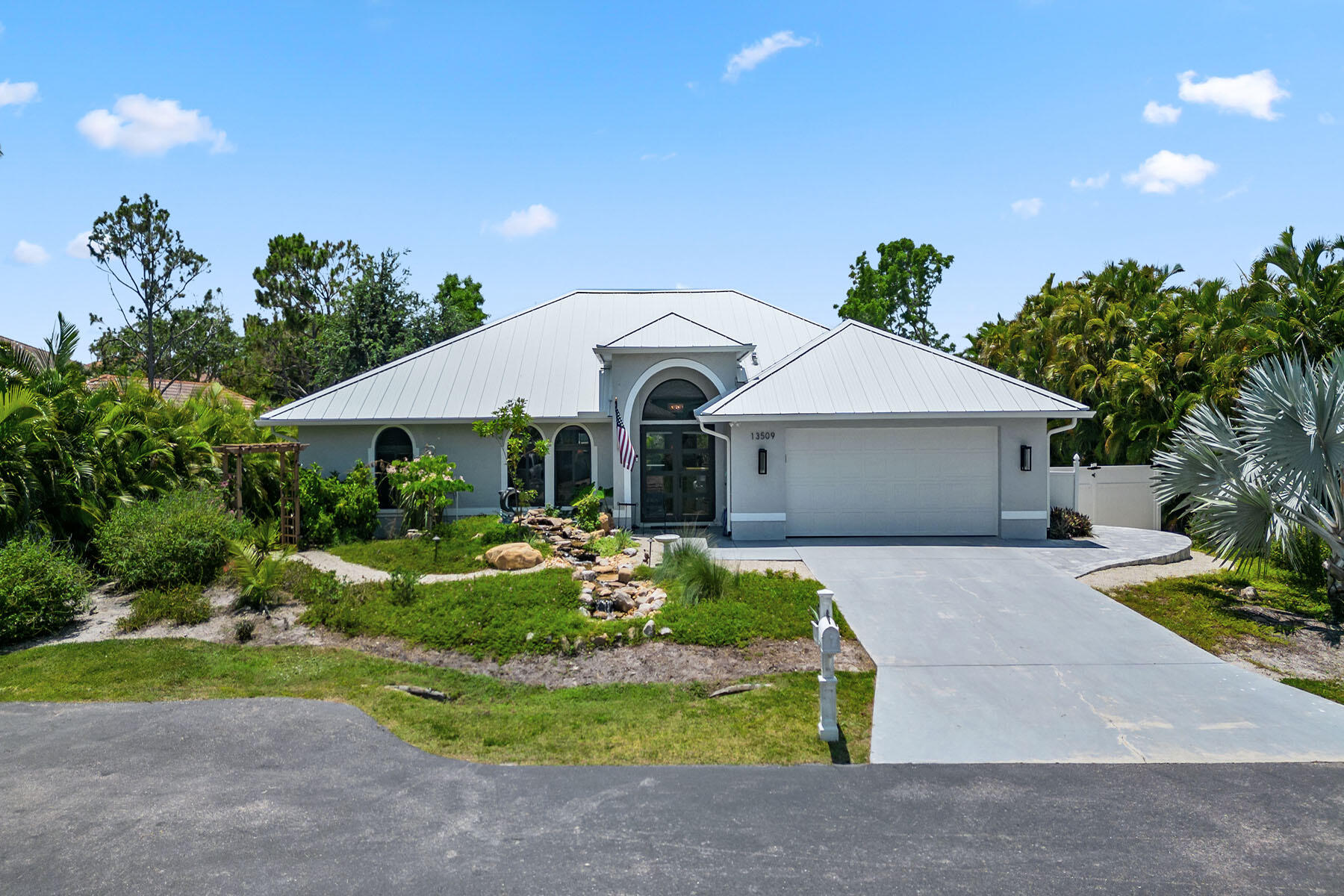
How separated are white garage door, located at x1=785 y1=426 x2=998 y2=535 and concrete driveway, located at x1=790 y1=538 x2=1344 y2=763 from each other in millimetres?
3301

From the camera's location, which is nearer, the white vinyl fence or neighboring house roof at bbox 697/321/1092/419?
neighboring house roof at bbox 697/321/1092/419

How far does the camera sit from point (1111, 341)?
24.3m

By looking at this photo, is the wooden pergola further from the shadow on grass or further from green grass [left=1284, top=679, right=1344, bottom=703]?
green grass [left=1284, top=679, right=1344, bottom=703]

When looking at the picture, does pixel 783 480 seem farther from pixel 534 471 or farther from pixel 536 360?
pixel 536 360

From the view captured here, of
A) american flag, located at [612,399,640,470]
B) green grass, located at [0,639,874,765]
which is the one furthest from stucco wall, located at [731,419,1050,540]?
green grass, located at [0,639,874,765]

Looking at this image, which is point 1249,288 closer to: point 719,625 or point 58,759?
point 719,625

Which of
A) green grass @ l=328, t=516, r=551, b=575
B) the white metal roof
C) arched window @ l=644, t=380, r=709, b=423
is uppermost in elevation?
the white metal roof

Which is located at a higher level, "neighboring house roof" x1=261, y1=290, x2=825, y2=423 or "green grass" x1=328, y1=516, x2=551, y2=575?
"neighboring house roof" x1=261, y1=290, x2=825, y2=423

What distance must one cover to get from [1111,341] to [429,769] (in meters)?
24.4

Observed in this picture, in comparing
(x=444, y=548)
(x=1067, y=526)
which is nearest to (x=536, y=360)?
(x=444, y=548)

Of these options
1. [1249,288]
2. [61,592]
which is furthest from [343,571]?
[1249,288]

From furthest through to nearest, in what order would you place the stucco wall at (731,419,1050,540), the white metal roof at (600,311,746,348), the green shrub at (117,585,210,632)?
the white metal roof at (600,311,746,348)
the stucco wall at (731,419,1050,540)
the green shrub at (117,585,210,632)

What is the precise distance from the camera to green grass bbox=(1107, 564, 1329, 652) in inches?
422

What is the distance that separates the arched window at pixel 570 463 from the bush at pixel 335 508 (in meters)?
4.03
